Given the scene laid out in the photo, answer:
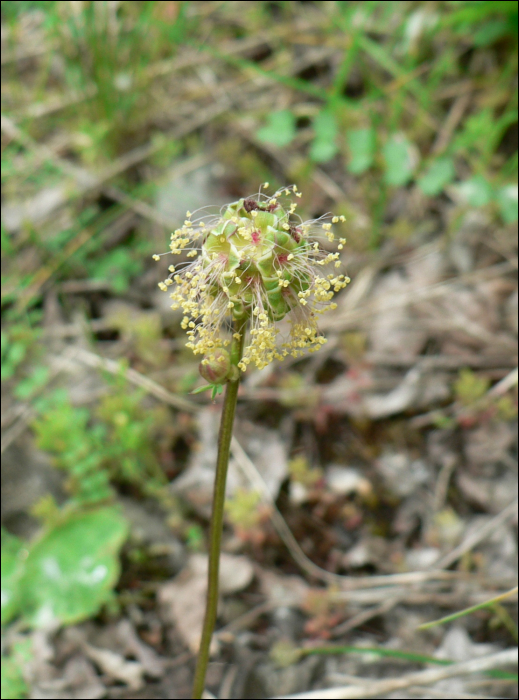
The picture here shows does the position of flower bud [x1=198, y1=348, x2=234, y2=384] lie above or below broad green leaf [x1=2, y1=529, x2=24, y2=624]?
above

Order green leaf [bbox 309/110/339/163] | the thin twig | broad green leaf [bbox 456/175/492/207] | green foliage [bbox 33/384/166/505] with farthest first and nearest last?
green leaf [bbox 309/110/339/163] < broad green leaf [bbox 456/175/492/207] < green foliage [bbox 33/384/166/505] < the thin twig

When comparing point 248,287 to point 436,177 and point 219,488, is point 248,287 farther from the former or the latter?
point 436,177

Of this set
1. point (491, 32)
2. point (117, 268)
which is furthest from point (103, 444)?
point (491, 32)

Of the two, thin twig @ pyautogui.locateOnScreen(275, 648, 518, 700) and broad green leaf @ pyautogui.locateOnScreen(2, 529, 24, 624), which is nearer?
thin twig @ pyautogui.locateOnScreen(275, 648, 518, 700)

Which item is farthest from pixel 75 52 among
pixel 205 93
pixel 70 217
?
pixel 70 217

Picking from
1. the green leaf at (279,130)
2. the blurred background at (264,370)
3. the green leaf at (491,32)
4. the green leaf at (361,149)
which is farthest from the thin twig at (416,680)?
the green leaf at (491,32)

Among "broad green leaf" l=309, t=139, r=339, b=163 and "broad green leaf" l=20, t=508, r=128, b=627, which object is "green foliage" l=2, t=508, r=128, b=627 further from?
"broad green leaf" l=309, t=139, r=339, b=163

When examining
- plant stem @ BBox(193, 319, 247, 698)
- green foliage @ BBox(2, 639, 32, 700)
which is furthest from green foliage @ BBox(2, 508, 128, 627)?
plant stem @ BBox(193, 319, 247, 698)

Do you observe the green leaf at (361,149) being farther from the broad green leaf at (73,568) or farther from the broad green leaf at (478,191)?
the broad green leaf at (73,568)
